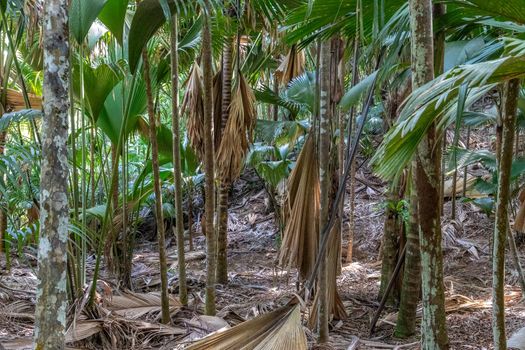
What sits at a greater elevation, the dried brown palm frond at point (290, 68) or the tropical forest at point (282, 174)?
the dried brown palm frond at point (290, 68)

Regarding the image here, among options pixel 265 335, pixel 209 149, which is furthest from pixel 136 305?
pixel 265 335

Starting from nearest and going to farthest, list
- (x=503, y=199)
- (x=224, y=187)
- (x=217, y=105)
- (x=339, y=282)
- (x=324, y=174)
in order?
(x=503, y=199) < (x=324, y=174) < (x=217, y=105) < (x=224, y=187) < (x=339, y=282)

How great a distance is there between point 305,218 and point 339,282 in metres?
2.50

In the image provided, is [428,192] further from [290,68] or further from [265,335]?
[290,68]

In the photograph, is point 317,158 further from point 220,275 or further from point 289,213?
point 220,275

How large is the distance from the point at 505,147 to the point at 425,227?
60 centimetres

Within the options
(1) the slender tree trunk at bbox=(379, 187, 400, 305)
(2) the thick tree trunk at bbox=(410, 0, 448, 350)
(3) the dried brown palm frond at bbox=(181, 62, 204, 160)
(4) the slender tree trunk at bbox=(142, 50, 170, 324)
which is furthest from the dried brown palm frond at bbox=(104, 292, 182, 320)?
(2) the thick tree trunk at bbox=(410, 0, 448, 350)

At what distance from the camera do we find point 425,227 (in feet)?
6.89

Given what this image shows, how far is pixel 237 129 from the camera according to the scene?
14.9 ft

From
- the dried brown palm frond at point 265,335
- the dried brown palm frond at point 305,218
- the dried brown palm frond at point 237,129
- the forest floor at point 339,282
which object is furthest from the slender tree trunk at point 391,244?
the dried brown palm frond at point 265,335

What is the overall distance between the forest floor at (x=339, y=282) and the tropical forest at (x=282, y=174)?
0.03m

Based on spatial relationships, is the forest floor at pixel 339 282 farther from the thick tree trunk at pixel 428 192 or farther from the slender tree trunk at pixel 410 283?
the thick tree trunk at pixel 428 192

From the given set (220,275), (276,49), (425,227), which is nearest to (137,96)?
(276,49)

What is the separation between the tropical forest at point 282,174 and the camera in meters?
2.14
